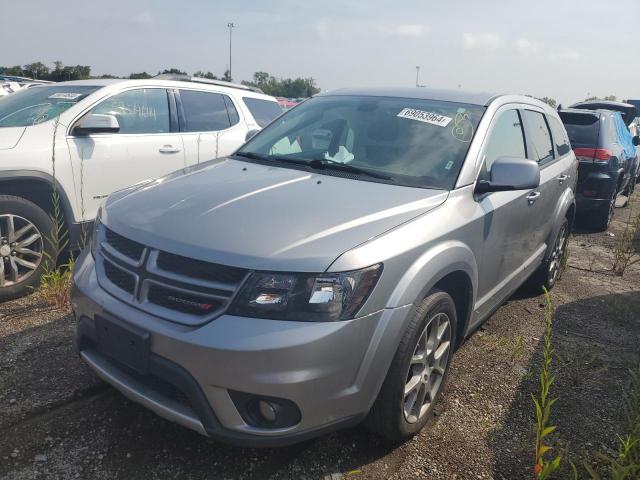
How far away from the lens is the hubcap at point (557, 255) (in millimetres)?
4891

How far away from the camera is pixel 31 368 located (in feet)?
10.3

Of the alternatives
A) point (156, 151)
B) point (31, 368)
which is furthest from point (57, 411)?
point (156, 151)

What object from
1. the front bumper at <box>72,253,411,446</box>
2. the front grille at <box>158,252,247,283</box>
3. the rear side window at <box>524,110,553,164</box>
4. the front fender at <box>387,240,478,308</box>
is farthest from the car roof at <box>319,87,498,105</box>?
the front grille at <box>158,252,247,283</box>

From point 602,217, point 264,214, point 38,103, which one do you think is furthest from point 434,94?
point 602,217

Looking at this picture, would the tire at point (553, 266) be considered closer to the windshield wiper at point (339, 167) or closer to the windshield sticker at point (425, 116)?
the windshield sticker at point (425, 116)

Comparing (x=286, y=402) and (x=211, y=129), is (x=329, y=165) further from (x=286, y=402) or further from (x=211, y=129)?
(x=211, y=129)

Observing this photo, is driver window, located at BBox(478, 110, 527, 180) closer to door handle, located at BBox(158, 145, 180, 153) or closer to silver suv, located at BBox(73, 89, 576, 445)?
silver suv, located at BBox(73, 89, 576, 445)

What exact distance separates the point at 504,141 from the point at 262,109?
11.2 ft

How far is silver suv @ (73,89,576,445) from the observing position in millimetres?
2039

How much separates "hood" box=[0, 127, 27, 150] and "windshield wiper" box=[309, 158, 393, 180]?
2.36 metres

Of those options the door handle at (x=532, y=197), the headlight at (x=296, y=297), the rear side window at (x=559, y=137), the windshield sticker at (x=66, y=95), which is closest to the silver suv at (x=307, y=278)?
the headlight at (x=296, y=297)

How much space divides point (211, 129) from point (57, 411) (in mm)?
3370

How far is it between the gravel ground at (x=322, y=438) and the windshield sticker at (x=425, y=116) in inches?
61.7

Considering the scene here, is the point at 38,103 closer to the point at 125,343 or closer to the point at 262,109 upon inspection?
the point at 262,109
